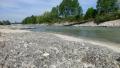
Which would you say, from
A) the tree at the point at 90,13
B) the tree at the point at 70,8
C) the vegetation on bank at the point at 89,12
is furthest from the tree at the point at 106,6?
the tree at the point at 70,8

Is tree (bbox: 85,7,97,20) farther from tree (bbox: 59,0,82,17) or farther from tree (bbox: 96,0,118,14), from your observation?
tree (bbox: 59,0,82,17)

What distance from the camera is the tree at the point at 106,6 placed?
108 metres

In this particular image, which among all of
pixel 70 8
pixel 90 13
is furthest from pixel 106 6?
pixel 70 8

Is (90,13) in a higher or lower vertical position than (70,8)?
lower

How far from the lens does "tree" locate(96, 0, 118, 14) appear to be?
108 meters

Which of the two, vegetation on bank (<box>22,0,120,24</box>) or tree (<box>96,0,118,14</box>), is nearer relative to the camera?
vegetation on bank (<box>22,0,120,24</box>)

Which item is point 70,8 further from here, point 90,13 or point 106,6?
point 106,6

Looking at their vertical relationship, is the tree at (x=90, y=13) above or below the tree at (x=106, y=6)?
below

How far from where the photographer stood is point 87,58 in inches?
473

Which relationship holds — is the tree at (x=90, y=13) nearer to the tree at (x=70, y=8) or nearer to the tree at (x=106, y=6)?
the tree at (x=106, y=6)

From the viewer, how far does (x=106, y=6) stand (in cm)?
10881

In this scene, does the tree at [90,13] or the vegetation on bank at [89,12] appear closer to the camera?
the vegetation on bank at [89,12]

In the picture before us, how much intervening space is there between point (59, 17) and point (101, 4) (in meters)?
43.7

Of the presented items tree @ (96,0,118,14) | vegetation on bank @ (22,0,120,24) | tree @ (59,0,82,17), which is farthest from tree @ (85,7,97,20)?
tree @ (59,0,82,17)
